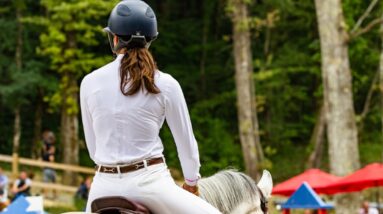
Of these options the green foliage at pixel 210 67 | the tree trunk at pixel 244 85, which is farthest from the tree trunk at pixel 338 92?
the green foliage at pixel 210 67

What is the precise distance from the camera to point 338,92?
66.9 ft

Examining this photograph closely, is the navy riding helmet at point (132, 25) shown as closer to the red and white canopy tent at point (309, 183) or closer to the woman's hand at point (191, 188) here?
the woman's hand at point (191, 188)

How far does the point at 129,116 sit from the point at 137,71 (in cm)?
20

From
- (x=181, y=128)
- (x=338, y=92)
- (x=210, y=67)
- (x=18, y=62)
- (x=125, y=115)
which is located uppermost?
(x=125, y=115)

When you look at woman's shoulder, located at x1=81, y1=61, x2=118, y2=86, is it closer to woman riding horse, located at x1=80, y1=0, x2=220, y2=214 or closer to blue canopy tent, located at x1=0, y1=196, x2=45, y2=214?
woman riding horse, located at x1=80, y1=0, x2=220, y2=214

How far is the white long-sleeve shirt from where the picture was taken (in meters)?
4.70

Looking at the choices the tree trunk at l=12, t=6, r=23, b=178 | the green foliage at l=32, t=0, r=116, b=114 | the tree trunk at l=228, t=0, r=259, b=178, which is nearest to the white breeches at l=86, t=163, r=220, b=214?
the tree trunk at l=228, t=0, r=259, b=178

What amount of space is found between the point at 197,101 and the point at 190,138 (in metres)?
33.4

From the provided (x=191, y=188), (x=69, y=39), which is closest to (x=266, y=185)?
(x=191, y=188)

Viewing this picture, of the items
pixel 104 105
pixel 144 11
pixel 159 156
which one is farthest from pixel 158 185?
pixel 144 11

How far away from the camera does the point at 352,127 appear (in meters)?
20.3

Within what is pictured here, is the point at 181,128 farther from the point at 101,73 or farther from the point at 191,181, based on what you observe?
the point at 101,73

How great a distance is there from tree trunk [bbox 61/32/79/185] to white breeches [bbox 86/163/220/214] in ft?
87.9

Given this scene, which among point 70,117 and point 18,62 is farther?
point 18,62
